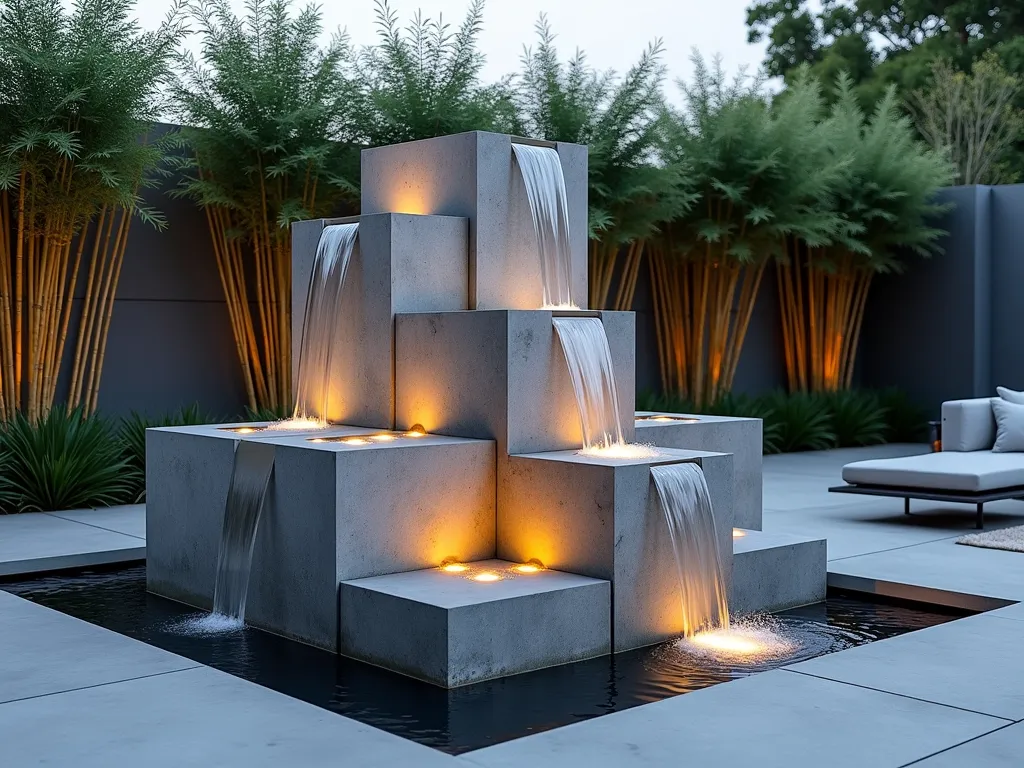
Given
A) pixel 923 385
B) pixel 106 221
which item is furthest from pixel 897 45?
pixel 106 221

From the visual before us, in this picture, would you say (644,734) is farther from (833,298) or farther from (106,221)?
(833,298)

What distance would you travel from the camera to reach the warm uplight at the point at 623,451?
4.59 meters

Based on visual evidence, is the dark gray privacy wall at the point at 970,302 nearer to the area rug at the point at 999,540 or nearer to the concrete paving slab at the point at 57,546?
the area rug at the point at 999,540

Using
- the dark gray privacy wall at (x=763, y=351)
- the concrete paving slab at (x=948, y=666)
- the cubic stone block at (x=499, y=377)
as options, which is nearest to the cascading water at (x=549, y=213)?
the cubic stone block at (x=499, y=377)

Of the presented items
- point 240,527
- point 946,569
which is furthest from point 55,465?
point 946,569

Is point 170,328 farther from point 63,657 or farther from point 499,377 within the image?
point 63,657

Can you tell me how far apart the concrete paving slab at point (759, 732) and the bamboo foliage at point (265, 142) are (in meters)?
→ 5.03

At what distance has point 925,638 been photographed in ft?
13.4

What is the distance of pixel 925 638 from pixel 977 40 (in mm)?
17983

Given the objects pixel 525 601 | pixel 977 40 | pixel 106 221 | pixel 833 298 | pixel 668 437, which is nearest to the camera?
pixel 525 601

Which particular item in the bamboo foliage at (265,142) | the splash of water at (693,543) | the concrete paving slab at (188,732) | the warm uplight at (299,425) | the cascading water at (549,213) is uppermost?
the bamboo foliage at (265,142)

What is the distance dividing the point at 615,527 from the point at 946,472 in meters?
3.13

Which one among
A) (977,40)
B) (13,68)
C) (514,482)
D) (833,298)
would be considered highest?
(977,40)

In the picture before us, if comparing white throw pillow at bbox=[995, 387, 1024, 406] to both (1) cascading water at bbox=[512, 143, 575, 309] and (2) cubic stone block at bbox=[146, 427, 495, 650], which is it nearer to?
(1) cascading water at bbox=[512, 143, 575, 309]
